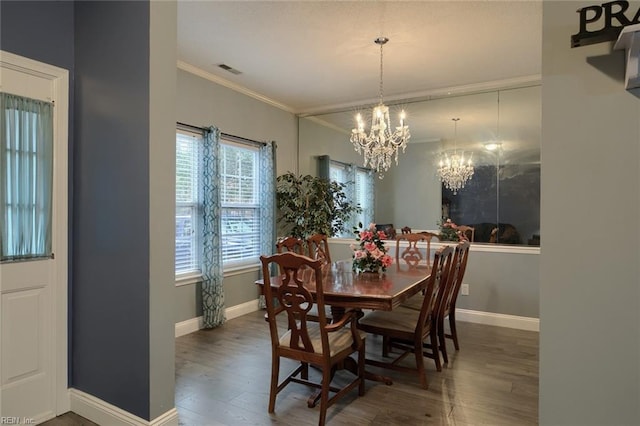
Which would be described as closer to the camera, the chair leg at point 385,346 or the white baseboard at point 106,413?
the white baseboard at point 106,413

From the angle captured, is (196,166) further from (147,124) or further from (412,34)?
(412,34)

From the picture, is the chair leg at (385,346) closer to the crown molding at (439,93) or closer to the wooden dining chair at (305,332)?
the wooden dining chair at (305,332)

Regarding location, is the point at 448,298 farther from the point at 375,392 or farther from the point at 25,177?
the point at 25,177

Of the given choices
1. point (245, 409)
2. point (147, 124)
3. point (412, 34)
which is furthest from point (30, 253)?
point (412, 34)

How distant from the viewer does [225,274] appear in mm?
4480

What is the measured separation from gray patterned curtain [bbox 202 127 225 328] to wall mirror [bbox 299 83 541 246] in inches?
72.2

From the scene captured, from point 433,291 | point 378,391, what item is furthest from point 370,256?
point 378,391

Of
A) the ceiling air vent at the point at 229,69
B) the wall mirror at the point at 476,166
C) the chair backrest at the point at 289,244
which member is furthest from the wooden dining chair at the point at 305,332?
the wall mirror at the point at 476,166

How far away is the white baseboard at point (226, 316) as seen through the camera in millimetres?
3920

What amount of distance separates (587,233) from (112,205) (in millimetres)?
2355

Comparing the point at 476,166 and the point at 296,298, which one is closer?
the point at 296,298

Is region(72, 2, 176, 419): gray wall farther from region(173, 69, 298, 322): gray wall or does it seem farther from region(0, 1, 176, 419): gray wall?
region(173, 69, 298, 322): gray wall

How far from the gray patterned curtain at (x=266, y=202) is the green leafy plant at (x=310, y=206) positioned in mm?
256

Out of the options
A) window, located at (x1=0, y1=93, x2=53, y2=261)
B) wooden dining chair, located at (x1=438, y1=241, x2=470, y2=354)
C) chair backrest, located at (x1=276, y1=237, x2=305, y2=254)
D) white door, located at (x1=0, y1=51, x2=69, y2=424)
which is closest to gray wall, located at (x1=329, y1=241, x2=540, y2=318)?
wooden dining chair, located at (x1=438, y1=241, x2=470, y2=354)
